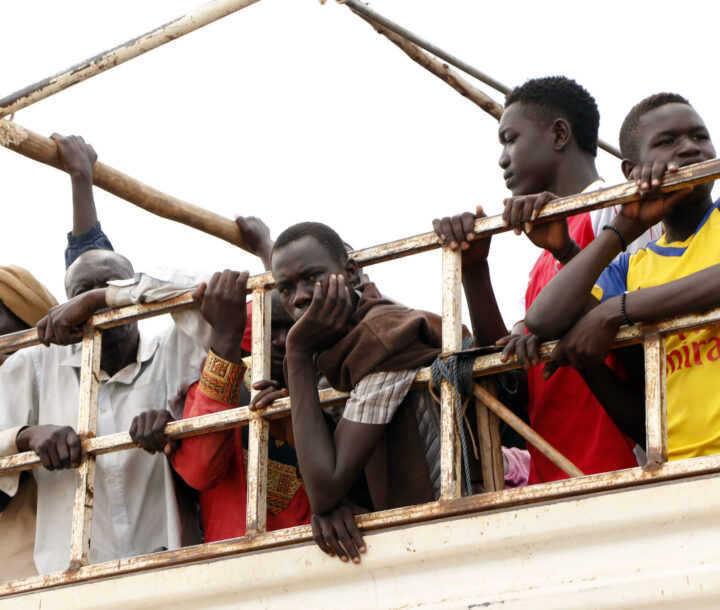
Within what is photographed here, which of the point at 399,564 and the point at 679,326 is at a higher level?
the point at 679,326

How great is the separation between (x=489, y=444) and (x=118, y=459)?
5.13 ft

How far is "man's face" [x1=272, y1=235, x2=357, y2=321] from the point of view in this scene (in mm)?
3592

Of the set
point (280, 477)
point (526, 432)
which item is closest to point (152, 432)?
point (280, 477)

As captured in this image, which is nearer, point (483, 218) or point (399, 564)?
point (399, 564)

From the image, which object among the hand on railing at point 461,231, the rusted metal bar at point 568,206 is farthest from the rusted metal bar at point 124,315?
the hand on railing at point 461,231

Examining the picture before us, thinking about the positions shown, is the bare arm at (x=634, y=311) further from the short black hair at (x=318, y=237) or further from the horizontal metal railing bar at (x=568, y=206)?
the short black hair at (x=318, y=237)

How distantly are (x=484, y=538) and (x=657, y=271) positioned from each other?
955mm

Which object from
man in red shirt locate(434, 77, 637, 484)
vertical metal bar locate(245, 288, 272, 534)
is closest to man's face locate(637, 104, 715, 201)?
man in red shirt locate(434, 77, 637, 484)

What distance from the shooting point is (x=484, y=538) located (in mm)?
2969

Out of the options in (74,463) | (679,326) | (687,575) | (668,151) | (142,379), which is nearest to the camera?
(687,575)

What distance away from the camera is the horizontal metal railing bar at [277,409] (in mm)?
2939

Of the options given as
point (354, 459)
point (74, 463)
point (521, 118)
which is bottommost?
point (354, 459)

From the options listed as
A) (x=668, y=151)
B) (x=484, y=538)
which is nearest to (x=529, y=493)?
(x=484, y=538)

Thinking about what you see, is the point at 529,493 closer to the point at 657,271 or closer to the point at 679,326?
the point at 679,326
